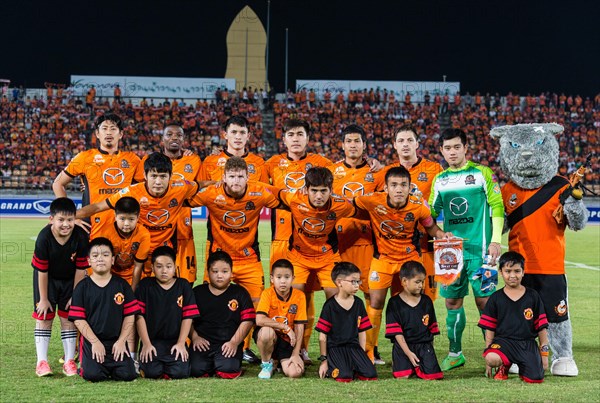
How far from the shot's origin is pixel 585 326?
8125mm

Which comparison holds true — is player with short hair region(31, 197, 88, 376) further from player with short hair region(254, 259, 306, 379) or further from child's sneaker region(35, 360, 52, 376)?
player with short hair region(254, 259, 306, 379)

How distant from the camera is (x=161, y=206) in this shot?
20.3 ft

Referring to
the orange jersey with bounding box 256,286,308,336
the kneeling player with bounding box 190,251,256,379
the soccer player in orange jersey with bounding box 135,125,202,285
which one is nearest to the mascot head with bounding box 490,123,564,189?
the orange jersey with bounding box 256,286,308,336

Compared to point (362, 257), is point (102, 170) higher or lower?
higher

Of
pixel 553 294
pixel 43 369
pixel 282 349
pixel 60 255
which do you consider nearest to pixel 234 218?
pixel 282 349

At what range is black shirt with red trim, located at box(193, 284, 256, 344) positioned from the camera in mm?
5773

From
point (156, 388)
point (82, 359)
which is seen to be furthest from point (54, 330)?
point (156, 388)

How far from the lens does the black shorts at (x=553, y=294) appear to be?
594cm

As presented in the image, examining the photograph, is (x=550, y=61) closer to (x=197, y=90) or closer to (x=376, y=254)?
(x=197, y=90)

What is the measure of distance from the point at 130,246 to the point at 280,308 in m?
1.32

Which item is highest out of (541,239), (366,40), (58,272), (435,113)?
(366,40)

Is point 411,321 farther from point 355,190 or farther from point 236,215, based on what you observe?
point 236,215

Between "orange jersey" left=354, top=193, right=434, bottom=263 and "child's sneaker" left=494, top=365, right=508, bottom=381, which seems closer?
"child's sneaker" left=494, top=365, right=508, bottom=381

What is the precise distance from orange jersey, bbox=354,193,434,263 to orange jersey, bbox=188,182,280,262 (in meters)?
0.83
